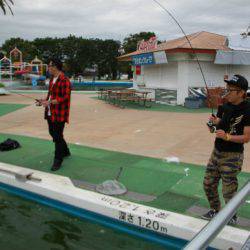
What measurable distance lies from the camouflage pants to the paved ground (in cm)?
251

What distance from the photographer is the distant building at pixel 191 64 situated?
651 inches

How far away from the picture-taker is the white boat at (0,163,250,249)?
4242mm

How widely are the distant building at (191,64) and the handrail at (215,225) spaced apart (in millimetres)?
14226

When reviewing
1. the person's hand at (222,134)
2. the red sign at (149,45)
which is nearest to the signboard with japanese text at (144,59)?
the red sign at (149,45)

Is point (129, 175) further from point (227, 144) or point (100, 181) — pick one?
point (227, 144)

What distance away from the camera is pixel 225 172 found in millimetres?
4250

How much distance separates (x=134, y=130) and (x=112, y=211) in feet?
19.0

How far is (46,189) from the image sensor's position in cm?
549

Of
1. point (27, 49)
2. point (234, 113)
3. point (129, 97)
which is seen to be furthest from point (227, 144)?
point (27, 49)

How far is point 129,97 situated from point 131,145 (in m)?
8.50

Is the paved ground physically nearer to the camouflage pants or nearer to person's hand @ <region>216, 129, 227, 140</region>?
the camouflage pants

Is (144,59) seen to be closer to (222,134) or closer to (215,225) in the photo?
→ (222,134)

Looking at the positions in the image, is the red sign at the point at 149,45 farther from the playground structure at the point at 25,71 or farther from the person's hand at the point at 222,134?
the playground structure at the point at 25,71

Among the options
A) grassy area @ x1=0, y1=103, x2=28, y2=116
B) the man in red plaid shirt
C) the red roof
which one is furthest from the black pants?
the red roof
